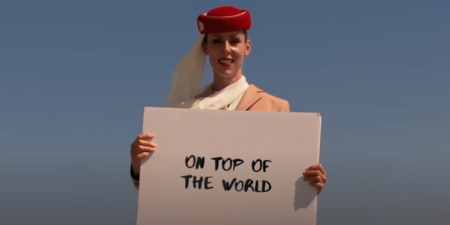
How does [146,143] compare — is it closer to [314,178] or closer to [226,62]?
[226,62]

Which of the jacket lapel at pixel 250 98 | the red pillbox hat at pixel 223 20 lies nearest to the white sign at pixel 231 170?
the jacket lapel at pixel 250 98

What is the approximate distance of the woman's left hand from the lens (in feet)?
11.0

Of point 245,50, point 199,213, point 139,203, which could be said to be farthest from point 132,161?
point 245,50

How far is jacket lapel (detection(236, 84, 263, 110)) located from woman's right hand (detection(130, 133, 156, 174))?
729 mm

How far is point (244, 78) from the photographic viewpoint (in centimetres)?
401

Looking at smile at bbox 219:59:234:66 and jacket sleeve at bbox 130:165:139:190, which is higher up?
smile at bbox 219:59:234:66

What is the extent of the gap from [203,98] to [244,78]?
0.36 metres

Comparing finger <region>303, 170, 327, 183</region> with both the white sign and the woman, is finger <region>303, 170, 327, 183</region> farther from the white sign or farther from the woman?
the woman

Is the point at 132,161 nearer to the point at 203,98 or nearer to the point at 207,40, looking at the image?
the point at 203,98

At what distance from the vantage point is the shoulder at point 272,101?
12.7 feet

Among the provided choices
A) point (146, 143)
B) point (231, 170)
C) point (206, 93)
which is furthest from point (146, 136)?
point (206, 93)

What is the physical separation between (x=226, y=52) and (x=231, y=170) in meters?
0.93

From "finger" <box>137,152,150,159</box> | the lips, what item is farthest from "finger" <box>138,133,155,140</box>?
the lips

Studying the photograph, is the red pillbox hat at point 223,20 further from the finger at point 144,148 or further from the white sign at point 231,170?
the finger at point 144,148
